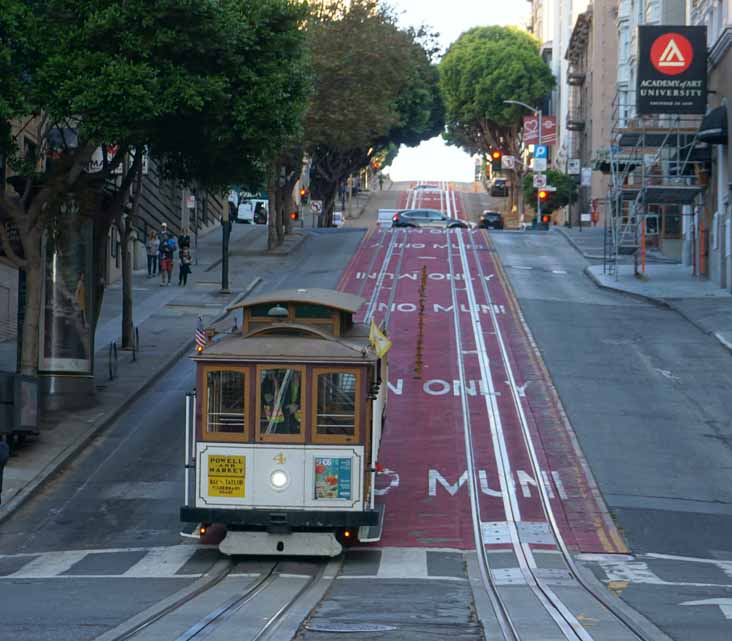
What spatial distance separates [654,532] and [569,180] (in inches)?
2584

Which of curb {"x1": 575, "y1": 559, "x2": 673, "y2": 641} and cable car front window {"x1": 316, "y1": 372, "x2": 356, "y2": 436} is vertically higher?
cable car front window {"x1": 316, "y1": 372, "x2": 356, "y2": 436}

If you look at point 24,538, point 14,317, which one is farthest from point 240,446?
point 14,317

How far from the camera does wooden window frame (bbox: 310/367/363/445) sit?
57.1 ft

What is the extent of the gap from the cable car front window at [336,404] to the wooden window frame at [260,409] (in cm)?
20

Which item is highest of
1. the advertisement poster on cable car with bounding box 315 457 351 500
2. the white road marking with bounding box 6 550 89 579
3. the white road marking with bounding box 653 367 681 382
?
the advertisement poster on cable car with bounding box 315 457 351 500

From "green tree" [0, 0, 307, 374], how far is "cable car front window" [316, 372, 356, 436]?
10026 mm

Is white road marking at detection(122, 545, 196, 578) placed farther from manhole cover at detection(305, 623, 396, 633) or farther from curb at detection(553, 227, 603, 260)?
curb at detection(553, 227, 603, 260)

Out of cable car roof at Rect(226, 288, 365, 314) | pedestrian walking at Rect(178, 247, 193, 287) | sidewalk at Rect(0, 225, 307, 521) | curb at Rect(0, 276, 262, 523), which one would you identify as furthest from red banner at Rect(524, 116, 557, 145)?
cable car roof at Rect(226, 288, 365, 314)

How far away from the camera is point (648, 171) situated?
2039 inches

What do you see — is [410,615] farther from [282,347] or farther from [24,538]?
[24,538]

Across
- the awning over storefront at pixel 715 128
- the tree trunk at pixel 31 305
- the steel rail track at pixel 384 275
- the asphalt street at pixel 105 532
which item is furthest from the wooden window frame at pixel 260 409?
the awning over storefront at pixel 715 128

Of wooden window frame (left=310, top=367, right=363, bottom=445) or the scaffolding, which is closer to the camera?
wooden window frame (left=310, top=367, right=363, bottom=445)

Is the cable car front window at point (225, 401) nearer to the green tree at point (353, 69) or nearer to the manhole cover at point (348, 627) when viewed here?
the manhole cover at point (348, 627)

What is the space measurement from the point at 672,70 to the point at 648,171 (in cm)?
477
